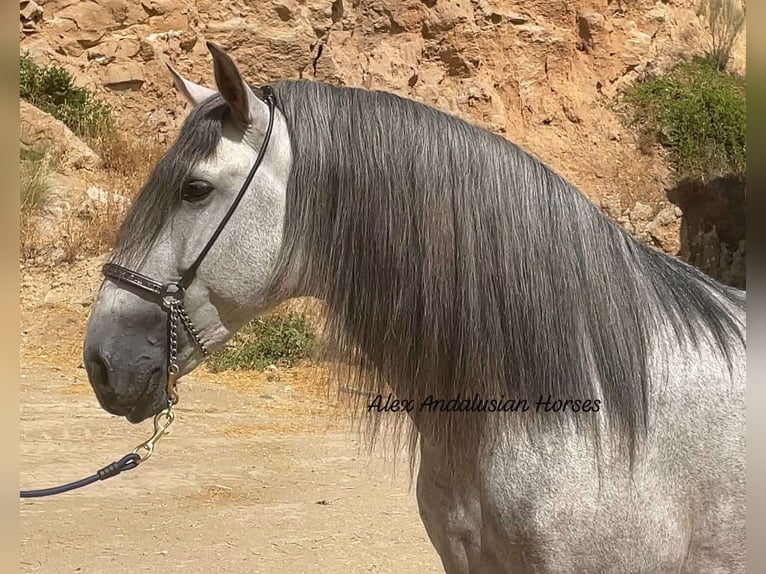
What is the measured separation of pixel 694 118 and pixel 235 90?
9.63 meters

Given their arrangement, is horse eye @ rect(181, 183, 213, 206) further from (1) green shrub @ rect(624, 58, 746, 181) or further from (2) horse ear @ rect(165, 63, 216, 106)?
(1) green shrub @ rect(624, 58, 746, 181)

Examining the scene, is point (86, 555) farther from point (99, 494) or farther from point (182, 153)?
point (182, 153)

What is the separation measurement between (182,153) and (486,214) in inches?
26.2

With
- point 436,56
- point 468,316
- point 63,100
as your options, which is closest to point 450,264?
point 468,316

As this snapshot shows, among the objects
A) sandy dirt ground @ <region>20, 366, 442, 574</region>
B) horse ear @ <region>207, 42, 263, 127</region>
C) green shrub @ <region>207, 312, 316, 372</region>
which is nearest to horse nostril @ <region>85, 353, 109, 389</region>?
horse ear @ <region>207, 42, 263, 127</region>

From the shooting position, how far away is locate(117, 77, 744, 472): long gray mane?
5.81ft

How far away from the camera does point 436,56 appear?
10445mm

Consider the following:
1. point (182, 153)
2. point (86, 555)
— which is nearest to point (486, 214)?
point (182, 153)

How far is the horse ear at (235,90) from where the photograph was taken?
168cm

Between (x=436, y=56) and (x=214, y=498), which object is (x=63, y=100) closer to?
(x=436, y=56)

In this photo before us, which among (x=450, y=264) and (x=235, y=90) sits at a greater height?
(x=235, y=90)

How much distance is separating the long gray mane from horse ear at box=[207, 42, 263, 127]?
58mm

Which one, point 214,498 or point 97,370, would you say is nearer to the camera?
point 97,370

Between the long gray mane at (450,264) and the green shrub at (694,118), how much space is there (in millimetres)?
8940
